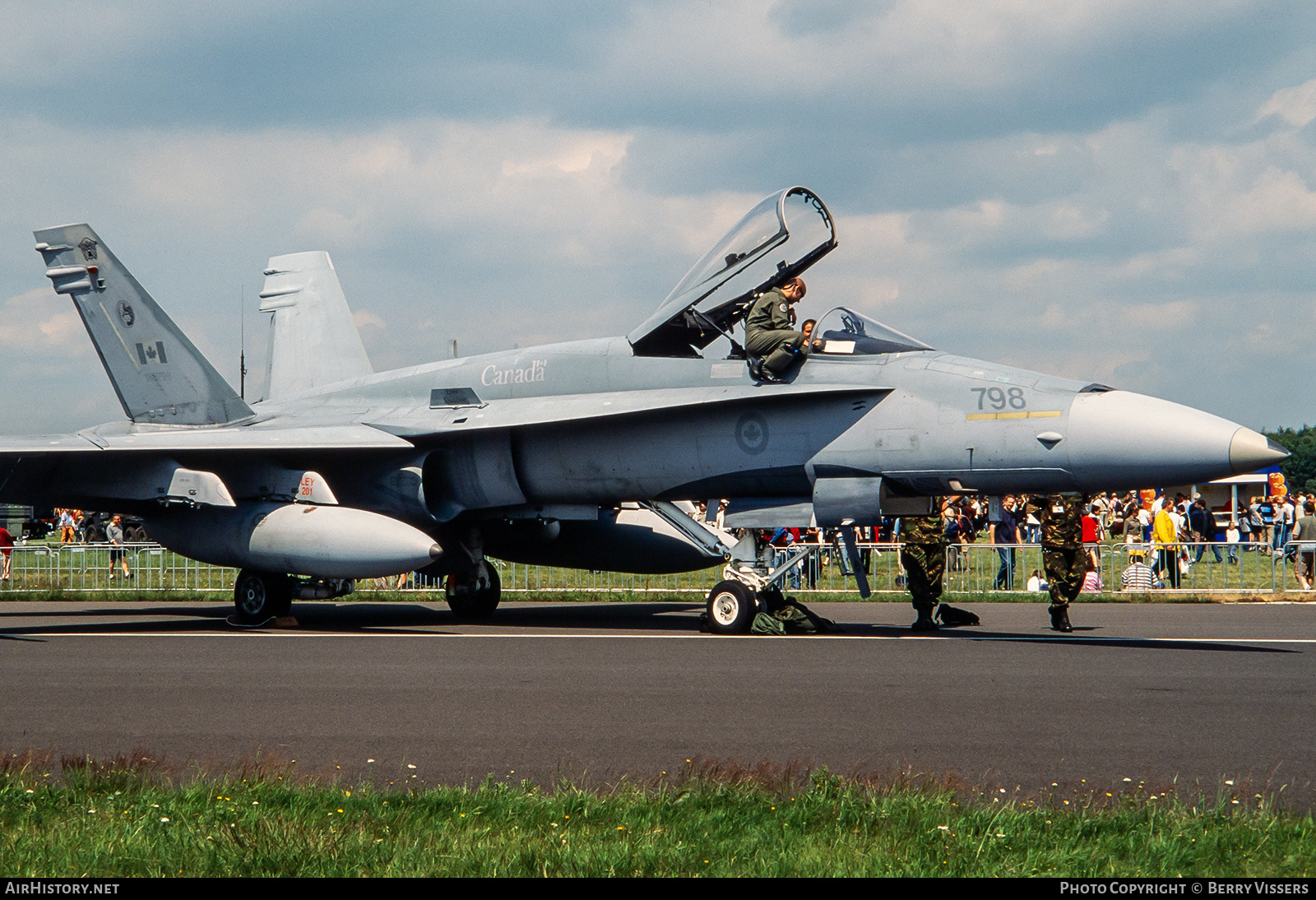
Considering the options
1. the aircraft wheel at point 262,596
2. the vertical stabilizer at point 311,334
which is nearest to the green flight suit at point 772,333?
the aircraft wheel at point 262,596

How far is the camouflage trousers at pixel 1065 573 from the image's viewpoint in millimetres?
11844

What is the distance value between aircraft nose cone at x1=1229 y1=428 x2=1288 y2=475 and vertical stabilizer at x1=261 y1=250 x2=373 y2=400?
1277cm

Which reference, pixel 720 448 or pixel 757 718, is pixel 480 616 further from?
pixel 757 718

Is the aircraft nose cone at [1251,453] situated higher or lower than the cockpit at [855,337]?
lower

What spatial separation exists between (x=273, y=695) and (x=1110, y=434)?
6.13 meters

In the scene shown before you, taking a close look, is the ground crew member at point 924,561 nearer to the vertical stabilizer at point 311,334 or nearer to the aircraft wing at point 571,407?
the aircraft wing at point 571,407

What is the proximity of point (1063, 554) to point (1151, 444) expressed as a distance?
3.21 metres

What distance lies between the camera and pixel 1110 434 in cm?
913

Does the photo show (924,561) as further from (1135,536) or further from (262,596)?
(1135,536)

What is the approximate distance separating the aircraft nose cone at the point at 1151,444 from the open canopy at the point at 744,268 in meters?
3.02

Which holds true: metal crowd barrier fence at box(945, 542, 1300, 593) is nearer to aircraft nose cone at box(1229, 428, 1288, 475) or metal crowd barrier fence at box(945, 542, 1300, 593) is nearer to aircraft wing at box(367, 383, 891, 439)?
aircraft wing at box(367, 383, 891, 439)

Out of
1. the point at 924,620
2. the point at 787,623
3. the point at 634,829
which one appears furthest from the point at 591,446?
the point at 634,829

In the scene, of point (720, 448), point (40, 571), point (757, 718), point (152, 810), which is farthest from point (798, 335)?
point (40, 571)

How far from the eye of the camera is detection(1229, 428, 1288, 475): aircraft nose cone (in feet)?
28.2
